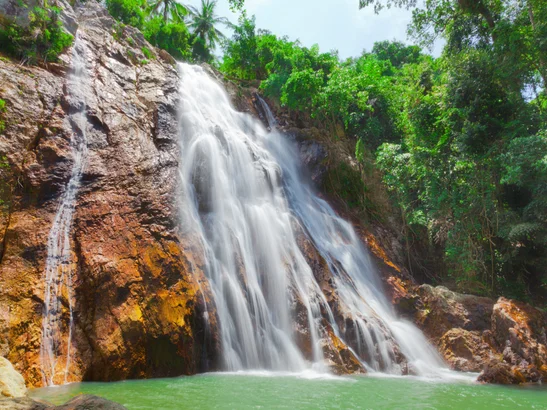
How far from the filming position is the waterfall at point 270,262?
28.8ft

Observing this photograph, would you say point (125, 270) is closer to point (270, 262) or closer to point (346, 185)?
point (270, 262)

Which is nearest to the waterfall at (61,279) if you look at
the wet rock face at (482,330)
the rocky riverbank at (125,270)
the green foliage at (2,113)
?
the rocky riverbank at (125,270)

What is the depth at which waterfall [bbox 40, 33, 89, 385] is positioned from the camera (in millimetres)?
6395

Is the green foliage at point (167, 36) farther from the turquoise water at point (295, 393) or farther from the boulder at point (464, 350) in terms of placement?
the boulder at point (464, 350)

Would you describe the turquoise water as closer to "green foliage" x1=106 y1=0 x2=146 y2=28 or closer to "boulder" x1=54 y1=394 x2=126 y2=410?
"boulder" x1=54 y1=394 x2=126 y2=410

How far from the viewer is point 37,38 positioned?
1133cm

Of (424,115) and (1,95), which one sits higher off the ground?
(424,115)

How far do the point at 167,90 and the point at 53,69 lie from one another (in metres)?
3.90

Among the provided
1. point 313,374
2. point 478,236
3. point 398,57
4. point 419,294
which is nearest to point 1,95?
point 313,374

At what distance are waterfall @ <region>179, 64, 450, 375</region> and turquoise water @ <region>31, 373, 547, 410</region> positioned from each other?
132cm

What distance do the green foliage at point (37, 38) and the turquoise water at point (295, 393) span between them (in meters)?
9.62

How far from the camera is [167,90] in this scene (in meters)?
14.3

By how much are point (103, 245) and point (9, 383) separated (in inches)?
147

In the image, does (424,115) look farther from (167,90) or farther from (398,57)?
(398,57)
